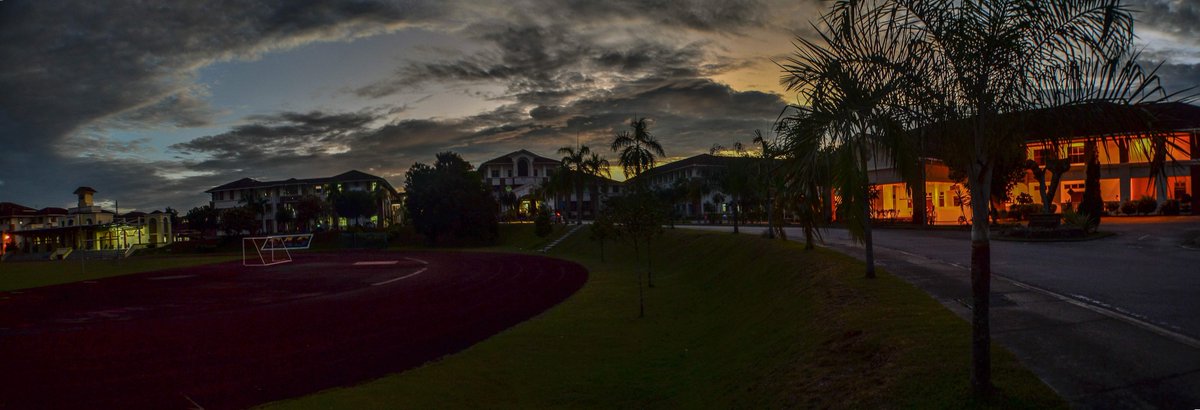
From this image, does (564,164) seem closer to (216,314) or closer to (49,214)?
(216,314)

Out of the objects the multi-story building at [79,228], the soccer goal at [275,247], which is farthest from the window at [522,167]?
the multi-story building at [79,228]

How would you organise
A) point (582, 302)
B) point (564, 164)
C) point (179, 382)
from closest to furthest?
point (179, 382) → point (582, 302) → point (564, 164)

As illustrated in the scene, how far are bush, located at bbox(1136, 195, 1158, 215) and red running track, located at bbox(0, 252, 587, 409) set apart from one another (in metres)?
38.3

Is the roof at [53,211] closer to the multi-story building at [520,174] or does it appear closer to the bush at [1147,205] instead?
the multi-story building at [520,174]

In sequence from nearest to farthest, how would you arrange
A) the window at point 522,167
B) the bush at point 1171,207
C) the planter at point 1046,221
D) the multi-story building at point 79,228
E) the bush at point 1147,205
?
1. the planter at point 1046,221
2. the bush at point 1171,207
3. the bush at point 1147,205
4. the multi-story building at point 79,228
5. the window at point 522,167

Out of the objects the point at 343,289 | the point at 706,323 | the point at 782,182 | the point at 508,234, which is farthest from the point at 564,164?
the point at 782,182

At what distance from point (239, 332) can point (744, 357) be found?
17969 mm

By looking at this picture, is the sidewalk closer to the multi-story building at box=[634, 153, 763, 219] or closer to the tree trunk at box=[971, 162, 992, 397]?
the tree trunk at box=[971, 162, 992, 397]

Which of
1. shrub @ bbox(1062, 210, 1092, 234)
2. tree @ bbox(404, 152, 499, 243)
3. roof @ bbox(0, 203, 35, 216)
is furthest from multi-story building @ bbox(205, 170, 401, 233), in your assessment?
shrub @ bbox(1062, 210, 1092, 234)

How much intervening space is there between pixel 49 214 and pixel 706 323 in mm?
159826

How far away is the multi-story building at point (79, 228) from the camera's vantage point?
106438 mm

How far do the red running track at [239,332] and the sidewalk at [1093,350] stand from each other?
1353 centimetres

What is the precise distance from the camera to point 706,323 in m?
21.7

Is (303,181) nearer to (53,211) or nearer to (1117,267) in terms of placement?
(53,211)
